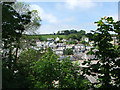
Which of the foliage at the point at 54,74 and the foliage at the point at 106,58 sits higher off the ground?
the foliage at the point at 106,58

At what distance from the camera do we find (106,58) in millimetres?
1213

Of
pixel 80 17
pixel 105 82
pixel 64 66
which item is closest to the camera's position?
pixel 105 82

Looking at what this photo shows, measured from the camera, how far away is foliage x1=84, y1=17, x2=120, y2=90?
1150 millimetres

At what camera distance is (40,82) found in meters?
1.69

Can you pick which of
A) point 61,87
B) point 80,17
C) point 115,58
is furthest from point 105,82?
point 80,17

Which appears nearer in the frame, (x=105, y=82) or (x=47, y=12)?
(x=105, y=82)

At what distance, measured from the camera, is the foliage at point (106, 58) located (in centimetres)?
115

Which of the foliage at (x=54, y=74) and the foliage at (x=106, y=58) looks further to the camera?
the foliage at (x=54, y=74)

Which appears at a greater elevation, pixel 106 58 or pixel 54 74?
pixel 106 58

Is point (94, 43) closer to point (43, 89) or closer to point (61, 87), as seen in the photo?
point (61, 87)

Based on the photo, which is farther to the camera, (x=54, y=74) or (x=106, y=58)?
(x=54, y=74)

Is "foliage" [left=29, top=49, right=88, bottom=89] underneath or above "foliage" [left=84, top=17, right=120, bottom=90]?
underneath

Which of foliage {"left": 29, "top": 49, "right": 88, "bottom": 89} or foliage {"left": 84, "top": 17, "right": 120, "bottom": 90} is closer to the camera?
foliage {"left": 84, "top": 17, "right": 120, "bottom": 90}

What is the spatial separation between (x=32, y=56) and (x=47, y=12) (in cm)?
259
